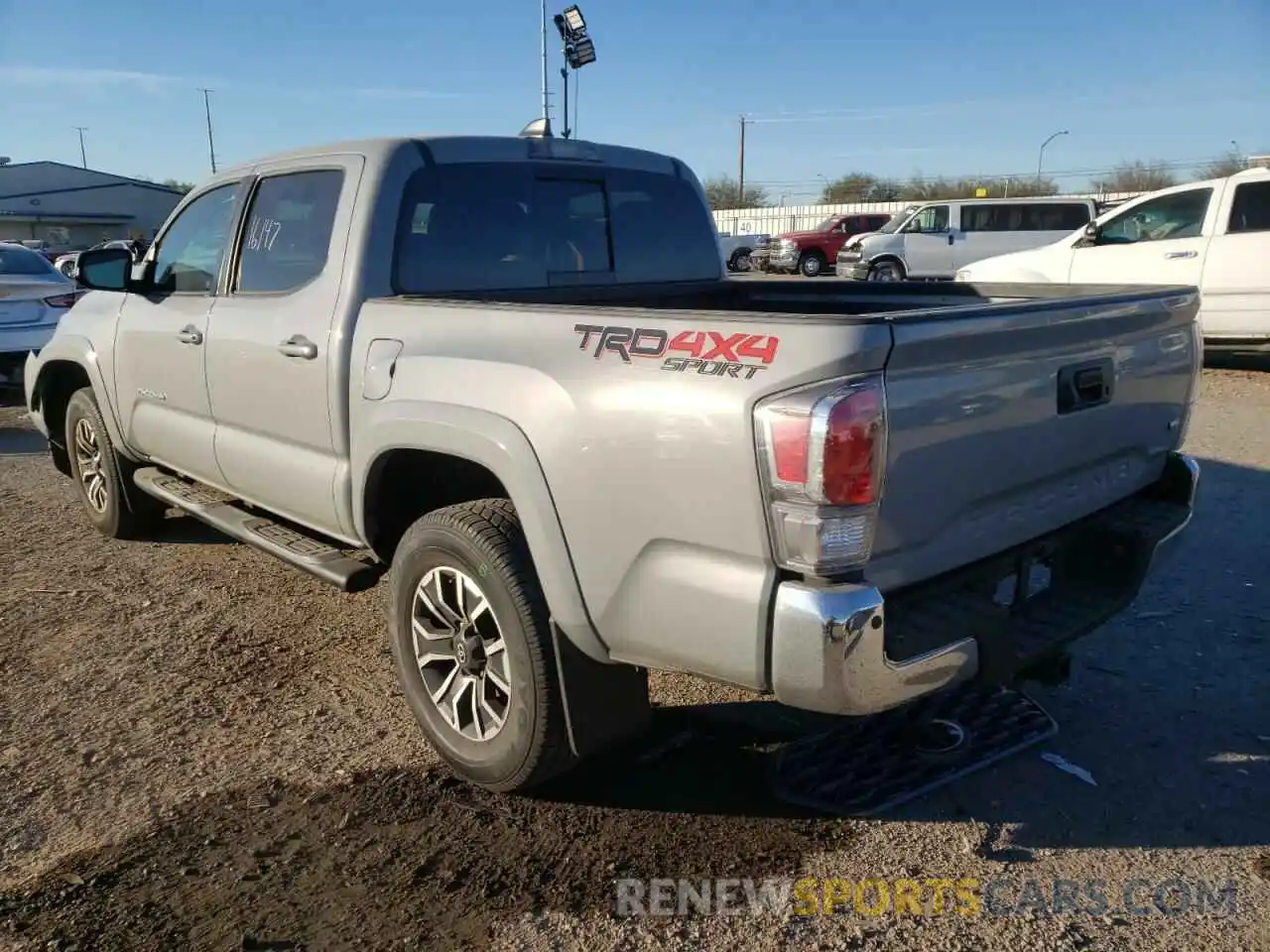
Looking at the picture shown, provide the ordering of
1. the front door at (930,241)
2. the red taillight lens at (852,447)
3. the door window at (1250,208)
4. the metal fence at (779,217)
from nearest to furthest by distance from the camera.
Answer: the red taillight lens at (852,447)
the door window at (1250,208)
the front door at (930,241)
the metal fence at (779,217)

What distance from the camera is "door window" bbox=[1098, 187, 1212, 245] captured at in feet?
36.2

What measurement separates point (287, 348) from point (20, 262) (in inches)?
385

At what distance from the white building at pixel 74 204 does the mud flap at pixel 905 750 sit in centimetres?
6292

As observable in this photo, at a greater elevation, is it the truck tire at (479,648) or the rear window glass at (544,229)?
the rear window glass at (544,229)

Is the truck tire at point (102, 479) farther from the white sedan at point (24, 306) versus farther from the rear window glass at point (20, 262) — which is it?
the rear window glass at point (20, 262)

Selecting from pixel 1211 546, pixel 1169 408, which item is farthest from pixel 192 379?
pixel 1211 546

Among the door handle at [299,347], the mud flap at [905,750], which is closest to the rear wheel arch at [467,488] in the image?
the door handle at [299,347]

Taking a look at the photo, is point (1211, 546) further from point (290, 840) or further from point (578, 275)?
point (290, 840)

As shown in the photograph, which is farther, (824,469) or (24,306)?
(24,306)

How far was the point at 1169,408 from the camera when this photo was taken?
3.32m

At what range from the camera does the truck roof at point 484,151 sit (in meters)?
3.71

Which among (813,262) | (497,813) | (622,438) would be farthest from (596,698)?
(813,262)

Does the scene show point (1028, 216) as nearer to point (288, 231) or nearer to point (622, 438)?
point (288, 231)

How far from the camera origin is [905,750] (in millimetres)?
3350
